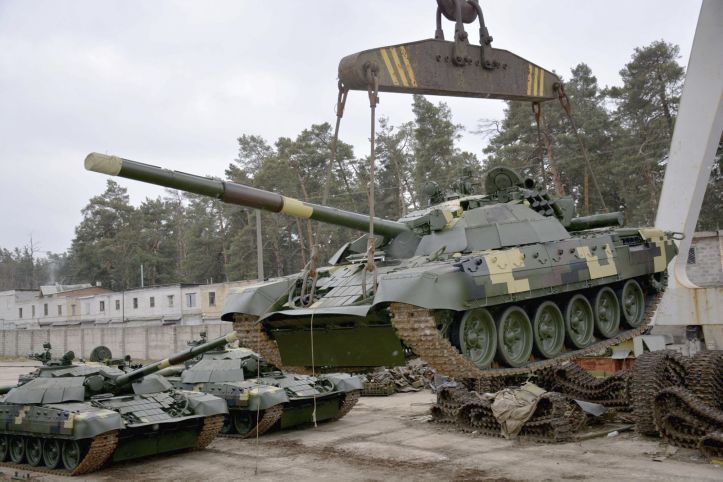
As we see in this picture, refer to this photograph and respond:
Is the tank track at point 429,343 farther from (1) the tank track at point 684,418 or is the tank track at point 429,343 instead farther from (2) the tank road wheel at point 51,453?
(2) the tank road wheel at point 51,453

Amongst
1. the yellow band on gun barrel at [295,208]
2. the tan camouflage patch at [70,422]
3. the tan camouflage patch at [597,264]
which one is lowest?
the tan camouflage patch at [70,422]

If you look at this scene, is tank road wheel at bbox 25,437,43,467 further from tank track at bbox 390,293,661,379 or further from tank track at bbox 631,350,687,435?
tank track at bbox 631,350,687,435

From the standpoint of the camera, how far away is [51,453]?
537 inches

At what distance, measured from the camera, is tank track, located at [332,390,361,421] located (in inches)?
721

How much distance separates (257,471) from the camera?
12992 millimetres

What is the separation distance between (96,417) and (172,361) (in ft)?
5.06

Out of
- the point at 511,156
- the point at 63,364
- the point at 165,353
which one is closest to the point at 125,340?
the point at 165,353

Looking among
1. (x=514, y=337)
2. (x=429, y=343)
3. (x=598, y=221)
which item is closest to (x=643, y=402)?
(x=598, y=221)

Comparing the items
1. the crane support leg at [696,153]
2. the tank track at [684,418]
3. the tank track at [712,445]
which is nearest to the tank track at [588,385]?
the tank track at [684,418]

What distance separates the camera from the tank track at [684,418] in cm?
1255

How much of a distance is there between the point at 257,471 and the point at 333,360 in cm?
532

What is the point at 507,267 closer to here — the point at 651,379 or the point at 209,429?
the point at 651,379

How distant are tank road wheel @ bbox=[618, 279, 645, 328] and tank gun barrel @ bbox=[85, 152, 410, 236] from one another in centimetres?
390

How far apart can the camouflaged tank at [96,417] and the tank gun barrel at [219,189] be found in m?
4.57
